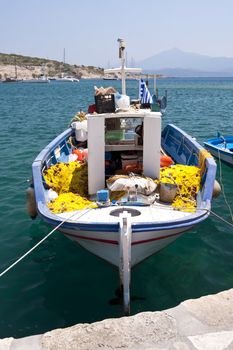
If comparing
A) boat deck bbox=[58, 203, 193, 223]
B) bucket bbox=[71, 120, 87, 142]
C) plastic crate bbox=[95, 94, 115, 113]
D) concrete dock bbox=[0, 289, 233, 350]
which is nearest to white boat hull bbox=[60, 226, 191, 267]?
boat deck bbox=[58, 203, 193, 223]

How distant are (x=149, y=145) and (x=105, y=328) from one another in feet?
16.8

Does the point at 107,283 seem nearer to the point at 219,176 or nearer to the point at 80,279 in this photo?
the point at 80,279

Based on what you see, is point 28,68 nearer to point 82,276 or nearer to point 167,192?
point 167,192

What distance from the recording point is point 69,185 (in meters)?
9.20

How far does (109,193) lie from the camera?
8586mm

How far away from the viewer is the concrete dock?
4.15 metres

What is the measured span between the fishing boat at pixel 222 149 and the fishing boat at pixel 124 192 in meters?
5.01

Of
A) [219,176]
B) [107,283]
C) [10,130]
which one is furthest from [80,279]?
[10,130]

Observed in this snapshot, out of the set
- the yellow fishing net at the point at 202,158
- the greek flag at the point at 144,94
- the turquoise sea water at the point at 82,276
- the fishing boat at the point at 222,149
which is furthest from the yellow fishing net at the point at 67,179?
the greek flag at the point at 144,94

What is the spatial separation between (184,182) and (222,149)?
8.35m

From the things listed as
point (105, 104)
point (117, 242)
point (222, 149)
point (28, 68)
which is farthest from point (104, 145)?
point (28, 68)

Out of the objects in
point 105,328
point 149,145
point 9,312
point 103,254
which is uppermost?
point 149,145

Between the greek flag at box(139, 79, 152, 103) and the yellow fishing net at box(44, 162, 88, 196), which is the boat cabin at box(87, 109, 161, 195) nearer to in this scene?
the yellow fishing net at box(44, 162, 88, 196)

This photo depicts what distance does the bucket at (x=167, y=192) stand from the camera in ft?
27.5
